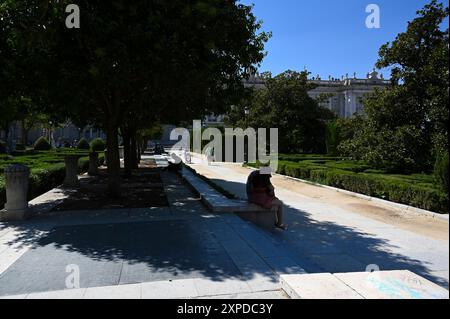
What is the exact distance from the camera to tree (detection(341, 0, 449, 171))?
561 inches

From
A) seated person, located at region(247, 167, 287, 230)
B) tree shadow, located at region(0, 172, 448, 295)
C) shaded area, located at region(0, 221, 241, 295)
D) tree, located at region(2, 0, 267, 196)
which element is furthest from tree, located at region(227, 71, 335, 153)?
shaded area, located at region(0, 221, 241, 295)

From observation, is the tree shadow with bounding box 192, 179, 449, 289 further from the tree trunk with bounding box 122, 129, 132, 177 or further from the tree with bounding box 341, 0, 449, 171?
the tree trunk with bounding box 122, 129, 132, 177

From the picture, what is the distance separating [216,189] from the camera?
492 inches

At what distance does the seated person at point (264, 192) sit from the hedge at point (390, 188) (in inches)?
155

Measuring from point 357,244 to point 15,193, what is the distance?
726 cm

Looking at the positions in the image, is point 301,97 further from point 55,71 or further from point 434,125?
point 55,71

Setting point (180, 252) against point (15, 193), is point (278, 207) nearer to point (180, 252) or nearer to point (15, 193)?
point (180, 252)

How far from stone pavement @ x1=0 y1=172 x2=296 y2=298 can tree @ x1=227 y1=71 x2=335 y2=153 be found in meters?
26.1

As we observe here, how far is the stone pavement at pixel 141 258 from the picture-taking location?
4.38 metres

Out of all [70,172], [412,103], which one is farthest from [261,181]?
[412,103]

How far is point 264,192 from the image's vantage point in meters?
8.73

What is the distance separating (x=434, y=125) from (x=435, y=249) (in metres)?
8.86

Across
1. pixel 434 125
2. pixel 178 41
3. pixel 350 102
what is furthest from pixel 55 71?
pixel 350 102
